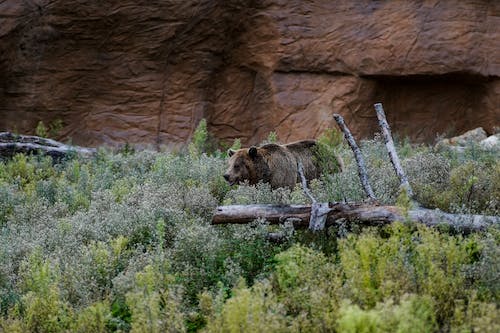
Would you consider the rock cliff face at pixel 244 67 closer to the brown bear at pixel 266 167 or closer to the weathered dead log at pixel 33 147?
the weathered dead log at pixel 33 147

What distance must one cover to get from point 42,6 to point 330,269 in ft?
39.3

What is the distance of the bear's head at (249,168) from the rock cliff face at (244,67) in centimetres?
677

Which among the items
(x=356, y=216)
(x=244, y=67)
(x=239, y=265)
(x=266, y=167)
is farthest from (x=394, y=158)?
(x=244, y=67)

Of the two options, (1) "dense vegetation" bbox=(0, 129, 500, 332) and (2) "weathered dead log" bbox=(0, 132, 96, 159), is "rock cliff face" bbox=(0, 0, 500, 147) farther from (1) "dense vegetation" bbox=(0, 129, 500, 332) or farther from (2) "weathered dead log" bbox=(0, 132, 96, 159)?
(1) "dense vegetation" bbox=(0, 129, 500, 332)

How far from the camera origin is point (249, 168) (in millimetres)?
9836

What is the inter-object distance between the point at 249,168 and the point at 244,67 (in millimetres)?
7740

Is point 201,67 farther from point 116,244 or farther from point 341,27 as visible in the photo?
point 116,244

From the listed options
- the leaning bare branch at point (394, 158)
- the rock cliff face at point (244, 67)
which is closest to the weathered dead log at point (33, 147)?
the rock cliff face at point (244, 67)

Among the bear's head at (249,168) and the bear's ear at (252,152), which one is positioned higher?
the bear's ear at (252,152)

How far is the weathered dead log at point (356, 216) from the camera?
249 inches

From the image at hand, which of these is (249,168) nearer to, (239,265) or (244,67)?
(239,265)

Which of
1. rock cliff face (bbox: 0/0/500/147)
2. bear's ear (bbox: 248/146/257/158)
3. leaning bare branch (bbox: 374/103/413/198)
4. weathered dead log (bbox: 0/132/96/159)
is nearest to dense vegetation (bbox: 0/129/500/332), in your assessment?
leaning bare branch (bbox: 374/103/413/198)

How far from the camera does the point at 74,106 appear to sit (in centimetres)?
1680

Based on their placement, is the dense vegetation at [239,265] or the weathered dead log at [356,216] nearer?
the dense vegetation at [239,265]
